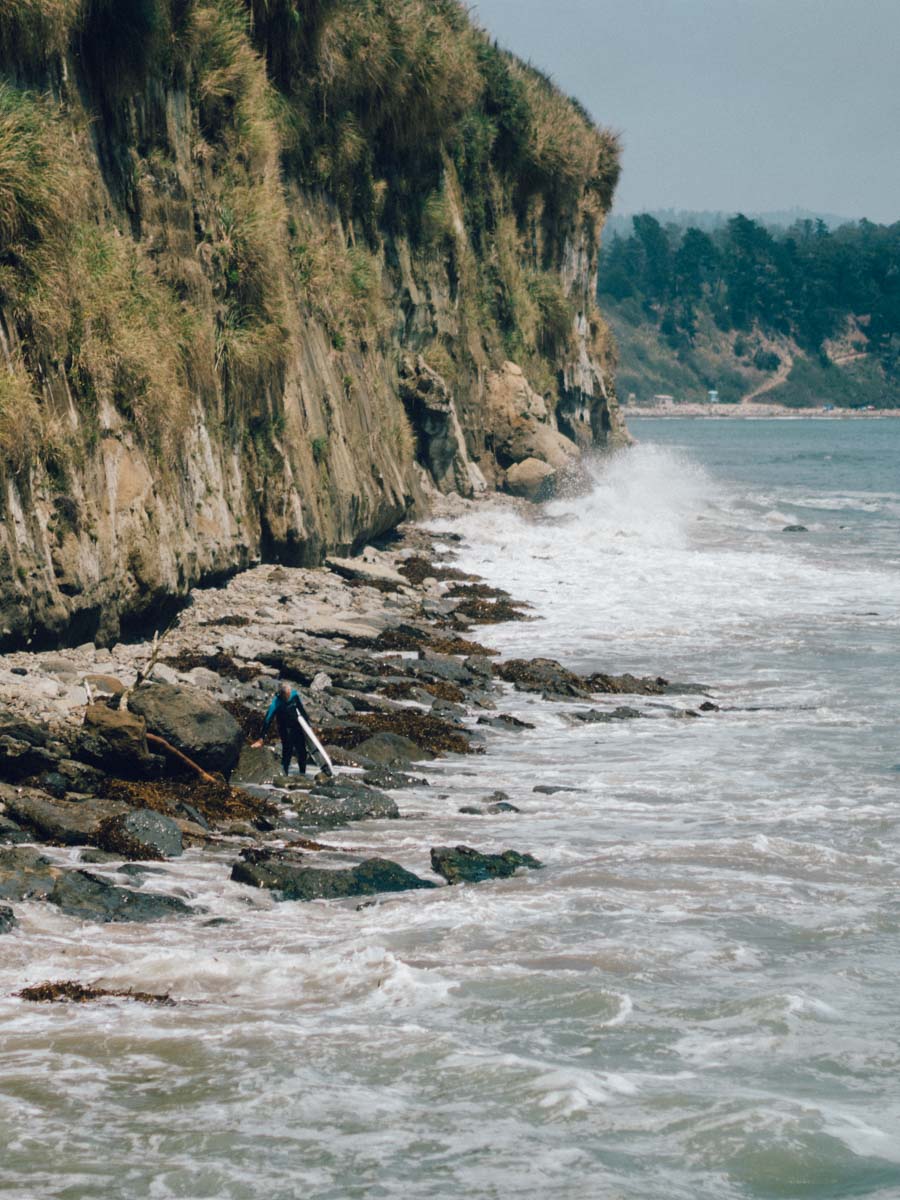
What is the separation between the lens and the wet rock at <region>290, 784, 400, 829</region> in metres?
11.1

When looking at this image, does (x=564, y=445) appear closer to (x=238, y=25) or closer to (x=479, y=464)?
(x=479, y=464)

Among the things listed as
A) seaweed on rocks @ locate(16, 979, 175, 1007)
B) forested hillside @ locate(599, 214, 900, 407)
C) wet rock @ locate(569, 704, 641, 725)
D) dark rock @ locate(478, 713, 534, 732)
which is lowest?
wet rock @ locate(569, 704, 641, 725)

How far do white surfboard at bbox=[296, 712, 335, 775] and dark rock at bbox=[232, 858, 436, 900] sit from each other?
2519 millimetres

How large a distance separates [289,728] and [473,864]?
2.94 meters

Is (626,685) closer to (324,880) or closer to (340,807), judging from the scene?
(340,807)

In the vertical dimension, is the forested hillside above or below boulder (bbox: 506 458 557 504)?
above

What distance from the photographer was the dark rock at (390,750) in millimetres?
13016

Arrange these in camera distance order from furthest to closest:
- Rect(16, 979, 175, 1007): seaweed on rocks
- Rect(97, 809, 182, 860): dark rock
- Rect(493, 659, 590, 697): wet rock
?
Rect(493, 659, 590, 697): wet rock < Rect(97, 809, 182, 860): dark rock < Rect(16, 979, 175, 1007): seaweed on rocks

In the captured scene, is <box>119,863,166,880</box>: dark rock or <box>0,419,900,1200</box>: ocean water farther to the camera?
<box>119,863,166,880</box>: dark rock


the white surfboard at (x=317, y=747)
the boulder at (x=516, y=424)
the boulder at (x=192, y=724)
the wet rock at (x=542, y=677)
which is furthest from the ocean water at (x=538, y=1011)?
the boulder at (x=516, y=424)

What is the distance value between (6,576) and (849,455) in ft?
259

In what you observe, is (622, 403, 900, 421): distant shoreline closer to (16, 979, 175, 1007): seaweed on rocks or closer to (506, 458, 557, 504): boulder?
(506, 458, 557, 504): boulder

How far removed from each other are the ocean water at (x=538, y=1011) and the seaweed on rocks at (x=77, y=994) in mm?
98

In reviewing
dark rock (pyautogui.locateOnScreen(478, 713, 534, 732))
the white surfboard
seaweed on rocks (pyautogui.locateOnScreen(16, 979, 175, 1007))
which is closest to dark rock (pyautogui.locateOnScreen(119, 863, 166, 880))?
seaweed on rocks (pyautogui.locateOnScreen(16, 979, 175, 1007))
